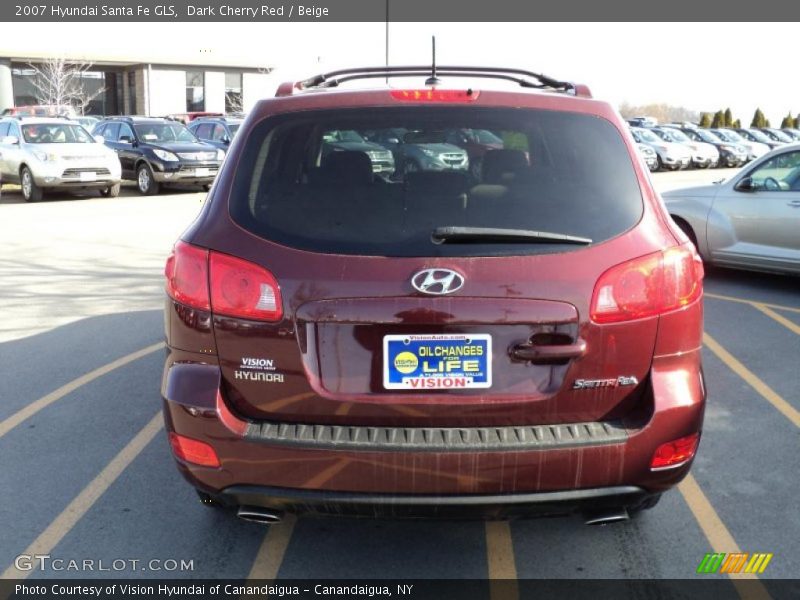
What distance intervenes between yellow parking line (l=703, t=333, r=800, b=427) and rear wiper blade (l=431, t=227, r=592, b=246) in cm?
A: 286

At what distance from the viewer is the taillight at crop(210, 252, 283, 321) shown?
313 cm

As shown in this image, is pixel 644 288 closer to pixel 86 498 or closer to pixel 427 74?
pixel 427 74

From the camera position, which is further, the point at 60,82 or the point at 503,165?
the point at 60,82

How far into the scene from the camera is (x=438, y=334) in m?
3.06

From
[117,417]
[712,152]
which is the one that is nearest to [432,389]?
[117,417]

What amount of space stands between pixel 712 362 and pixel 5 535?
4.80m

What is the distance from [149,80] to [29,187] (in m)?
44.3

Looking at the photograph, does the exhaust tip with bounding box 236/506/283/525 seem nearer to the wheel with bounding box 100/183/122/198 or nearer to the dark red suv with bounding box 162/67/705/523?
the dark red suv with bounding box 162/67/705/523

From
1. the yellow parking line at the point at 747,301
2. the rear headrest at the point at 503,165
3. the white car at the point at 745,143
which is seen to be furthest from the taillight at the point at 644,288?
the white car at the point at 745,143

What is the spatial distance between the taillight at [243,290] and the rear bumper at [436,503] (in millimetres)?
605

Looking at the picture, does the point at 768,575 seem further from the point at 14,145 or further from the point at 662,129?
the point at 662,129

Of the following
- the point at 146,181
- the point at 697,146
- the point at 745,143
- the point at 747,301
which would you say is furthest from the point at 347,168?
the point at 745,143

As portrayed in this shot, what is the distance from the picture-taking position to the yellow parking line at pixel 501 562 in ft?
11.2

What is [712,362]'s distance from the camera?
6.57m
